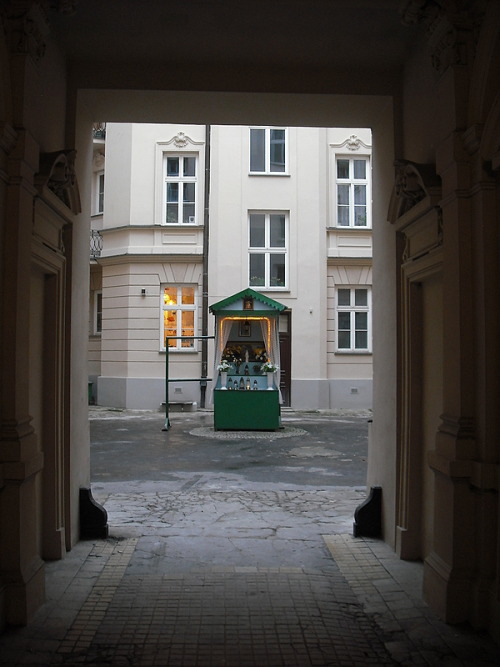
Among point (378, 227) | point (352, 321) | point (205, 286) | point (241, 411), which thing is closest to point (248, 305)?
point (241, 411)

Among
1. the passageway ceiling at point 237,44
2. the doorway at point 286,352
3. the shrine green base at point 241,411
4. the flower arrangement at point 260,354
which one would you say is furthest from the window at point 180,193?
the passageway ceiling at point 237,44

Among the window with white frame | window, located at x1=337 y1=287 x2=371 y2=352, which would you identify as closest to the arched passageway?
window, located at x1=337 y1=287 x2=371 y2=352

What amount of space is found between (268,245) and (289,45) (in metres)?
14.2

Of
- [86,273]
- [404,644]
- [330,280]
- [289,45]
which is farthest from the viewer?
[330,280]

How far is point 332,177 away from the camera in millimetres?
19578

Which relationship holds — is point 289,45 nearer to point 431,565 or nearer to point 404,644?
point 431,565

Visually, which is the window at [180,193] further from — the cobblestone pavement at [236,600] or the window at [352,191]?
the cobblestone pavement at [236,600]

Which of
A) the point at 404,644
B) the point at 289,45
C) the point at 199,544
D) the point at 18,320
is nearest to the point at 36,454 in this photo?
the point at 18,320

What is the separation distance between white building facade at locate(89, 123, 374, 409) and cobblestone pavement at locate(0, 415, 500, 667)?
39.5 ft

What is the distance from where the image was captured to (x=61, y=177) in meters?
4.71

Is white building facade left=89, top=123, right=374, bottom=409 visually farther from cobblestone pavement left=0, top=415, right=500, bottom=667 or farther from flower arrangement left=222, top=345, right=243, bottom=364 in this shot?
cobblestone pavement left=0, top=415, right=500, bottom=667

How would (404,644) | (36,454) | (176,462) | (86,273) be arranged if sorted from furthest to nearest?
1. (176,462)
2. (86,273)
3. (36,454)
4. (404,644)

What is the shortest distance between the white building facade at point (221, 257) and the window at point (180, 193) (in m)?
0.03

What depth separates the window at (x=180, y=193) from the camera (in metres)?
19.3
